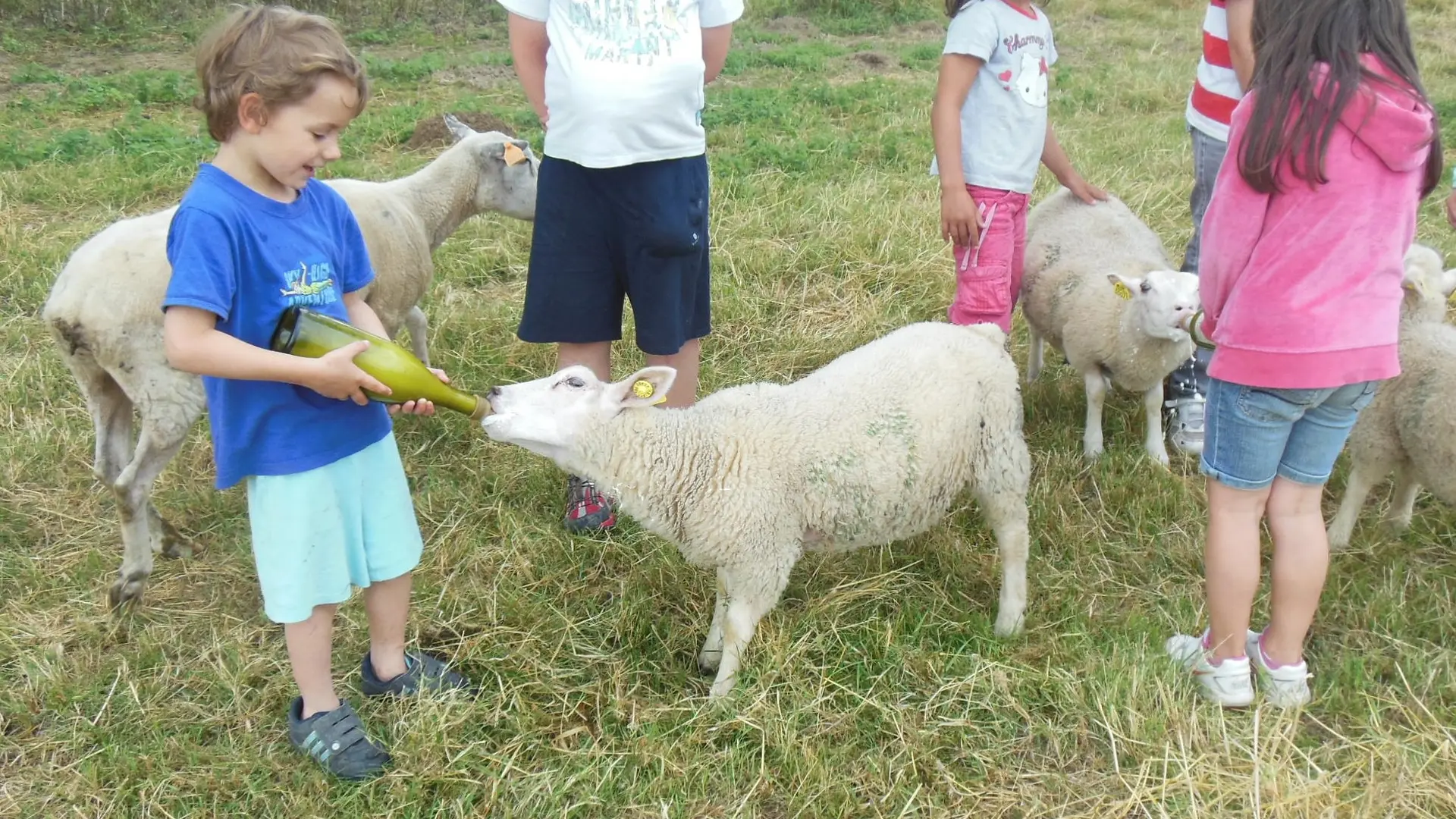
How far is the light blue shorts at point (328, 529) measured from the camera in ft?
7.25

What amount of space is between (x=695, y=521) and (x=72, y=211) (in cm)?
527

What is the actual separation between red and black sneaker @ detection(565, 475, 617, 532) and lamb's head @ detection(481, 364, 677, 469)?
0.78 m

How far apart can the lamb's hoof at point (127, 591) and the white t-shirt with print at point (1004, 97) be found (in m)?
2.92

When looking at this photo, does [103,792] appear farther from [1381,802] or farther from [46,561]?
[1381,802]

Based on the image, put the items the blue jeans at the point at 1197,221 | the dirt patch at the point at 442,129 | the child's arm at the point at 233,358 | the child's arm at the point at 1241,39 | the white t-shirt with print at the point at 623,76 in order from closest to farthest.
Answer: the child's arm at the point at 233,358, the white t-shirt with print at the point at 623,76, the child's arm at the point at 1241,39, the blue jeans at the point at 1197,221, the dirt patch at the point at 442,129

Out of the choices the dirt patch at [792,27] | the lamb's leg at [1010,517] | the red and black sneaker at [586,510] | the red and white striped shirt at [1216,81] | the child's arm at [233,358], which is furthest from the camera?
the dirt patch at [792,27]

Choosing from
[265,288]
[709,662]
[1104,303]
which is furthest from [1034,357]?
[265,288]

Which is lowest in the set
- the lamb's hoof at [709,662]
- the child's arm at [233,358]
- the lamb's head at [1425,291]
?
the lamb's hoof at [709,662]

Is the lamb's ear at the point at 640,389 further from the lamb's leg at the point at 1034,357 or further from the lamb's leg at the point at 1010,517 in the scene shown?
the lamb's leg at the point at 1034,357

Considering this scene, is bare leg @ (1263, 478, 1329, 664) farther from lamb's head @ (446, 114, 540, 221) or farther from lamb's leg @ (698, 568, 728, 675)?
lamb's head @ (446, 114, 540, 221)

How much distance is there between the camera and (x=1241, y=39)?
3223mm

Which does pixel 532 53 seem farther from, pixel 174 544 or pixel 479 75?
pixel 479 75

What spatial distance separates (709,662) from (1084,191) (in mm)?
2906

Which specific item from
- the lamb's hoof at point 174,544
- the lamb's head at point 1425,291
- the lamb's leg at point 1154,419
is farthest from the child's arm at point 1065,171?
the lamb's hoof at point 174,544
